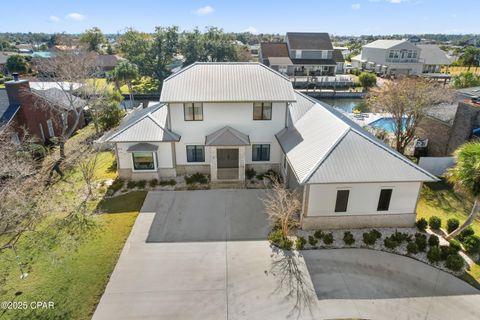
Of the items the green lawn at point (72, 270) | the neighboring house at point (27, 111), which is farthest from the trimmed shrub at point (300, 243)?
the neighboring house at point (27, 111)

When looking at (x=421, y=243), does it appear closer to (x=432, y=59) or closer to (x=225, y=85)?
(x=225, y=85)

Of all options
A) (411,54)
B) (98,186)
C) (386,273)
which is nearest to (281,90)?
(386,273)

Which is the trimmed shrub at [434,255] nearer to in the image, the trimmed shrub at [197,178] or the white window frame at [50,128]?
the trimmed shrub at [197,178]

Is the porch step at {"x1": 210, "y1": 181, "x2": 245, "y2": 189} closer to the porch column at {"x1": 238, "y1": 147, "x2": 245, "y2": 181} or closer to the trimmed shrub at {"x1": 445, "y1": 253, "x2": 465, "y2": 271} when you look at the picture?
the porch column at {"x1": 238, "y1": 147, "x2": 245, "y2": 181}

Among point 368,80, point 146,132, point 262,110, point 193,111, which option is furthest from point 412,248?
point 368,80

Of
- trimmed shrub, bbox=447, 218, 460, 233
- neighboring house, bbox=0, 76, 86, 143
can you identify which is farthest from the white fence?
neighboring house, bbox=0, 76, 86, 143
